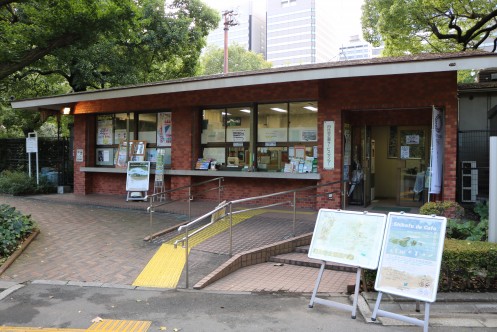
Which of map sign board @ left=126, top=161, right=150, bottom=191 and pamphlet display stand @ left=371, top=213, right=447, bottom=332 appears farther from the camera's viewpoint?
map sign board @ left=126, top=161, right=150, bottom=191

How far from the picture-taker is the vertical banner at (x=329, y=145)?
33.3ft

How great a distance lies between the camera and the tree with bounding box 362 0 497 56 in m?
16.7

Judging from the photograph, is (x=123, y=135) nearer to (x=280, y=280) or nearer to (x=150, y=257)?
(x=150, y=257)

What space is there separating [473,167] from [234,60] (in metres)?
36.0

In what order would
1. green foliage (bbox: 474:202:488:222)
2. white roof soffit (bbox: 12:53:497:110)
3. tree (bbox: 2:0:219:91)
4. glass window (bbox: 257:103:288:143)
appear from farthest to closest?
1. tree (bbox: 2:0:219:91)
2. glass window (bbox: 257:103:288:143)
3. green foliage (bbox: 474:202:488:222)
4. white roof soffit (bbox: 12:53:497:110)

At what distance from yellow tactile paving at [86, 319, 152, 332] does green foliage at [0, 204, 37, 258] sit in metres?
3.51

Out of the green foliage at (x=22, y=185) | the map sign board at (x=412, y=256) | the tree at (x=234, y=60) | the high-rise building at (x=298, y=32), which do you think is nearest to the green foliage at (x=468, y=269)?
the map sign board at (x=412, y=256)

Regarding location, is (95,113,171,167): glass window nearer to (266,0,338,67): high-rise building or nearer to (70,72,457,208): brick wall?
(70,72,457,208): brick wall

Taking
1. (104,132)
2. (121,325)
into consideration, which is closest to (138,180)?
(104,132)

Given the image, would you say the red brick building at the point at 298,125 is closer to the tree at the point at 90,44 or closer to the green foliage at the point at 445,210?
the green foliage at the point at 445,210

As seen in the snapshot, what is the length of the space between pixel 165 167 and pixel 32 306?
7.97 m


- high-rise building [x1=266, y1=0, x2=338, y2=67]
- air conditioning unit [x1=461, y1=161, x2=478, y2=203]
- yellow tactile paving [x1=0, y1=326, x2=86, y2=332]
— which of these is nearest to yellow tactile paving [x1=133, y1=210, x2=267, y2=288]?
yellow tactile paving [x1=0, y1=326, x2=86, y2=332]

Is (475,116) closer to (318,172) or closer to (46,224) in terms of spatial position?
A: (318,172)

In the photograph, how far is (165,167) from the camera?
42.3 feet
